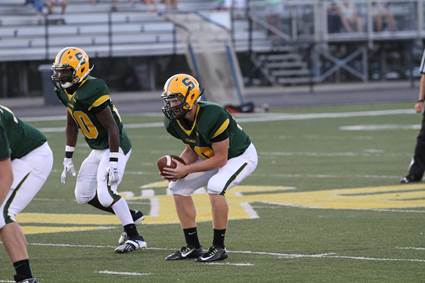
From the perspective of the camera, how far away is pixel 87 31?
34.8 meters

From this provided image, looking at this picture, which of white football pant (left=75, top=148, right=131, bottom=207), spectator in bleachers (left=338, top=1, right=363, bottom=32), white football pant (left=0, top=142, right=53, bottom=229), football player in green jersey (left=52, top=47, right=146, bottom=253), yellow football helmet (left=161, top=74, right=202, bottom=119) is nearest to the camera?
white football pant (left=0, top=142, right=53, bottom=229)

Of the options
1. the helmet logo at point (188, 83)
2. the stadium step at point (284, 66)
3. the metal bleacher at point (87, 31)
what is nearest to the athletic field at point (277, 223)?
the helmet logo at point (188, 83)

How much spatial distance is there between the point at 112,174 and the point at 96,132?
0.46m

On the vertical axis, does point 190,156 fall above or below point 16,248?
above

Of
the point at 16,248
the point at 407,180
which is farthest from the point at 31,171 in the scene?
the point at 407,180

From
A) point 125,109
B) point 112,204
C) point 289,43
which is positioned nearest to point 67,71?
point 112,204

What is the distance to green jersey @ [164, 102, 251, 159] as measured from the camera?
9227 mm

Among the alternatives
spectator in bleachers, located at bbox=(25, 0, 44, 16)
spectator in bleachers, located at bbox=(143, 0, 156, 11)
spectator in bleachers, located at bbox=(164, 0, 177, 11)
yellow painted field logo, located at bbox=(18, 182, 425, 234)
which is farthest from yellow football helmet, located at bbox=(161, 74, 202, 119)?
spectator in bleachers, located at bbox=(143, 0, 156, 11)

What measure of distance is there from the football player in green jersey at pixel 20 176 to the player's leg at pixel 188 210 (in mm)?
1240

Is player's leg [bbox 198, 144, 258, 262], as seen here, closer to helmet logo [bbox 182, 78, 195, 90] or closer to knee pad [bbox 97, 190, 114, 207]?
helmet logo [bbox 182, 78, 195, 90]

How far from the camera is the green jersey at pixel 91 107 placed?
9938mm

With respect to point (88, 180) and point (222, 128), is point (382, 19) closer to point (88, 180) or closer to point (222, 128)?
point (88, 180)

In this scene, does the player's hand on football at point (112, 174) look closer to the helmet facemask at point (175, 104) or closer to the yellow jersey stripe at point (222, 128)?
the helmet facemask at point (175, 104)

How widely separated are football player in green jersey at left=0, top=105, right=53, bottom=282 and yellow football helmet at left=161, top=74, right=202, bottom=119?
Result: 102cm
